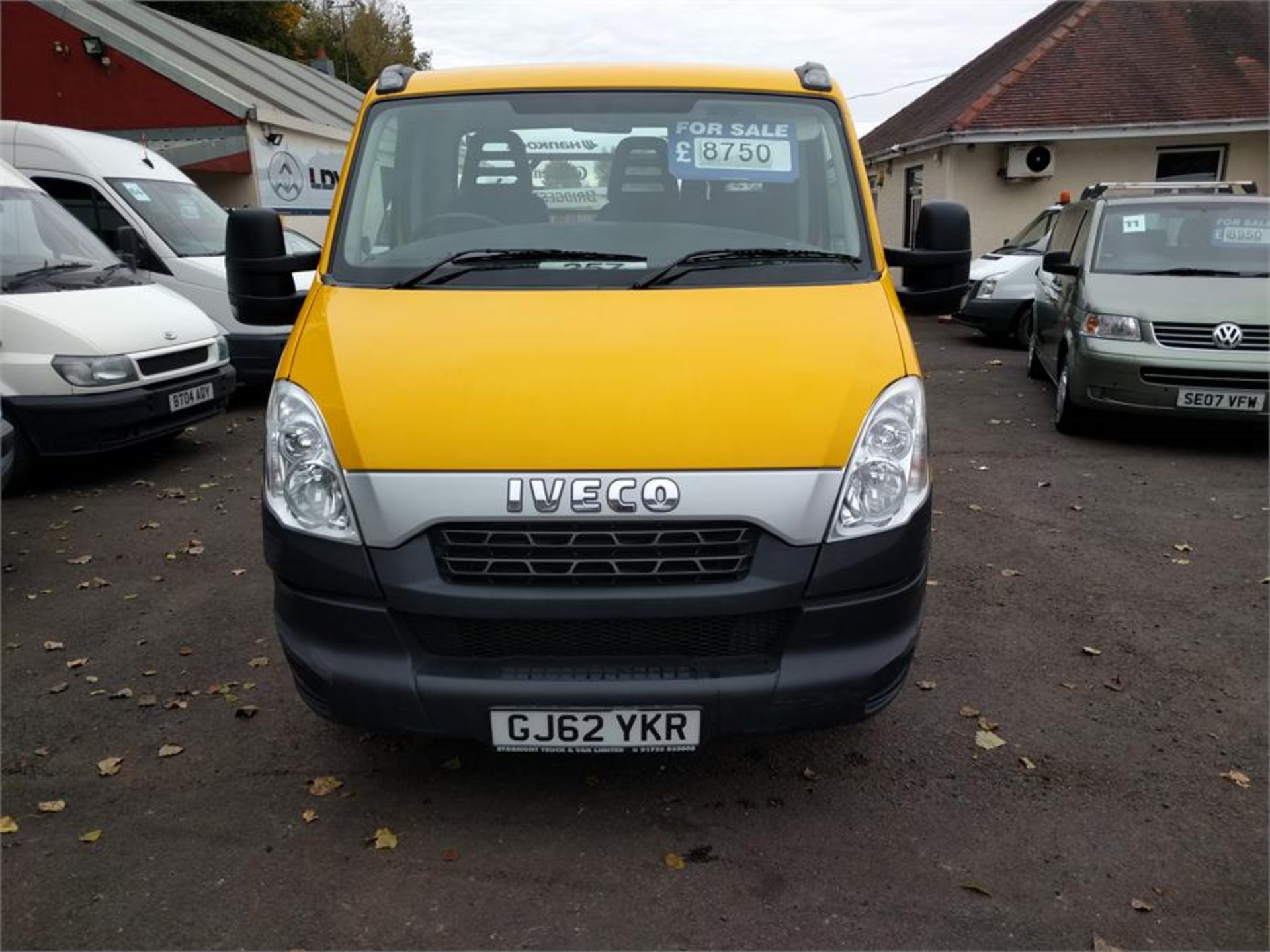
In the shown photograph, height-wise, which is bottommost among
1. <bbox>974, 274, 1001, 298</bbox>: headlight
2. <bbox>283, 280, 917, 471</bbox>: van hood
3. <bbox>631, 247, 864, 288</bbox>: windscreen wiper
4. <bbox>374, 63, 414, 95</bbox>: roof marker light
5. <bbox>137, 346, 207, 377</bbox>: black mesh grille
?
<bbox>974, 274, 1001, 298</bbox>: headlight

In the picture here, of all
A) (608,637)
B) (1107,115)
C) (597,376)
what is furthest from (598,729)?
(1107,115)

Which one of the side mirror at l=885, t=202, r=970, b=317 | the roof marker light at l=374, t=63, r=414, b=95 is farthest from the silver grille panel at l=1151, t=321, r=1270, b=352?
the roof marker light at l=374, t=63, r=414, b=95

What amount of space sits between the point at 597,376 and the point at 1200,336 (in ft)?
20.1

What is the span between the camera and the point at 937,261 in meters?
3.95

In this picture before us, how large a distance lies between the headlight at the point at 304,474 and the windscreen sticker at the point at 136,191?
775cm

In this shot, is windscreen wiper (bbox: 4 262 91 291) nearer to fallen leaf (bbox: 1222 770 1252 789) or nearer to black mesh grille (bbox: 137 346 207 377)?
black mesh grille (bbox: 137 346 207 377)

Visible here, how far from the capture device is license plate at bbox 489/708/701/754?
9.14 ft

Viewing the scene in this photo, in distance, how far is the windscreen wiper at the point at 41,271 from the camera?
681cm

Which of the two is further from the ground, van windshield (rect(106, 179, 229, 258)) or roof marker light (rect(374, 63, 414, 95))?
roof marker light (rect(374, 63, 414, 95))

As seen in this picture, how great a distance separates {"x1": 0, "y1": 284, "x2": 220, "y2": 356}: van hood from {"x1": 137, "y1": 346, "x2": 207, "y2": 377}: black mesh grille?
3.1 inches

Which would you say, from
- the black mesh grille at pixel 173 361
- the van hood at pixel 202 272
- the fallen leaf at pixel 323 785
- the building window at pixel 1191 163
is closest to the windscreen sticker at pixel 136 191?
the van hood at pixel 202 272

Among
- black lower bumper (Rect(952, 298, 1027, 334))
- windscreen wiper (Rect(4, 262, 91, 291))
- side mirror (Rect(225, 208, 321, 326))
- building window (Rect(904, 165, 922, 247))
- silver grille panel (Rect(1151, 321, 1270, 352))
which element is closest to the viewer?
side mirror (Rect(225, 208, 321, 326))

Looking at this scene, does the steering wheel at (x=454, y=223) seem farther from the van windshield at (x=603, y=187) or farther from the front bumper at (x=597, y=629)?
the front bumper at (x=597, y=629)

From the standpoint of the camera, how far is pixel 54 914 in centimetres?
280
